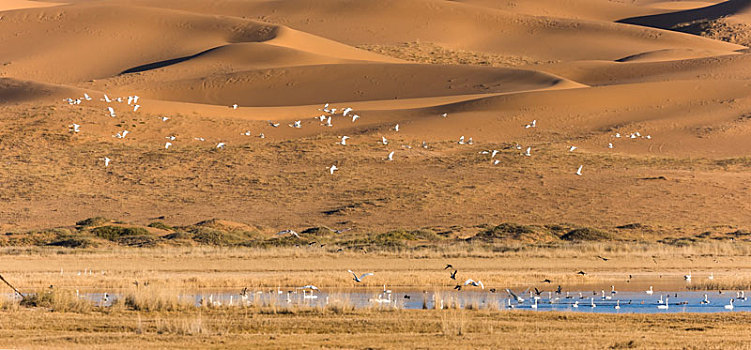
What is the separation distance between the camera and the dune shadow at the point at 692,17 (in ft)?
491

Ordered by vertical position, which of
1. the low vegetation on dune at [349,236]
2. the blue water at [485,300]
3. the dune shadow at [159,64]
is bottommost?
the blue water at [485,300]

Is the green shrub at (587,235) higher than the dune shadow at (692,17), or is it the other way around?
the dune shadow at (692,17)

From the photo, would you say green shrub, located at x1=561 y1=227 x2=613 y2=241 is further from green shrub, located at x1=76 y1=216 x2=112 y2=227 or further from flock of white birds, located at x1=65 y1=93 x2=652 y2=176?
green shrub, located at x1=76 y1=216 x2=112 y2=227

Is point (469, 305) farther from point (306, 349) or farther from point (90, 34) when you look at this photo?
point (90, 34)

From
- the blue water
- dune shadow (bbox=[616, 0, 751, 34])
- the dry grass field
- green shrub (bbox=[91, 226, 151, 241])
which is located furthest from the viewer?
dune shadow (bbox=[616, 0, 751, 34])

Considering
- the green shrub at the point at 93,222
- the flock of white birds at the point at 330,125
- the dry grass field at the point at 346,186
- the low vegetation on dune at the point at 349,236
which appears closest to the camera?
the dry grass field at the point at 346,186

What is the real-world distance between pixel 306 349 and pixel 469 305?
6191mm

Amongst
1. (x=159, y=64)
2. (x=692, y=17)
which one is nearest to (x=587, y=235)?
(x=159, y=64)

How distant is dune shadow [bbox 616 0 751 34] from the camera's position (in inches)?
5896

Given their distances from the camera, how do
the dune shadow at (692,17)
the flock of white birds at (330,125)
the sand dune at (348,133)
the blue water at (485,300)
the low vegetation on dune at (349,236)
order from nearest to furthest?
the blue water at (485,300) → the low vegetation on dune at (349,236) → the sand dune at (348,133) → the flock of white birds at (330,125) → the dune shadow at (692,17)

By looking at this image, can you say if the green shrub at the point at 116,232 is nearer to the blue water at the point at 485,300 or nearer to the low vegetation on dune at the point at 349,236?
the low vegetation on dune at the point at 349,236

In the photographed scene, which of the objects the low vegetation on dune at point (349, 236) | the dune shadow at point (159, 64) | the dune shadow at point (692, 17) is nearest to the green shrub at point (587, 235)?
the low vegetation on dune at point (349, 236)

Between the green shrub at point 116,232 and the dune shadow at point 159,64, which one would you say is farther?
the dune shadow at point 159,64

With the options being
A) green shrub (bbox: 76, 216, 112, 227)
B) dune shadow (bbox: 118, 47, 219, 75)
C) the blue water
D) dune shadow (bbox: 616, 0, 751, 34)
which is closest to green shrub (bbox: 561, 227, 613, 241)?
the blue water
